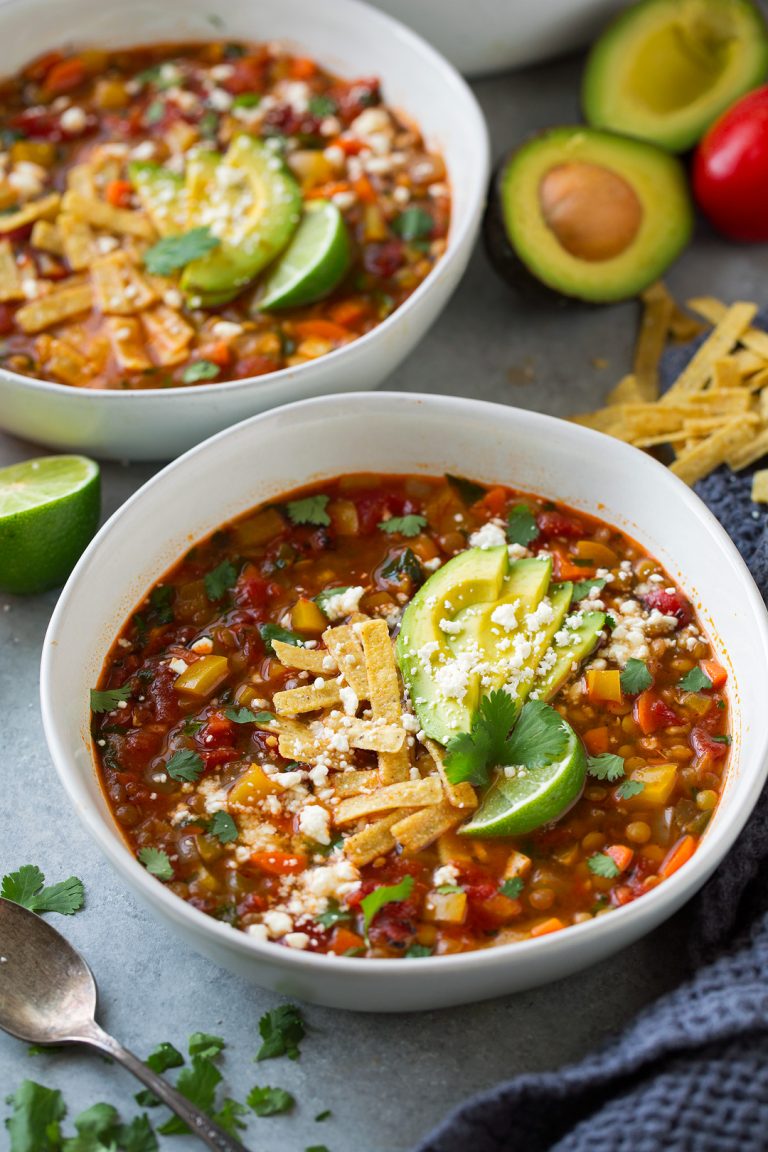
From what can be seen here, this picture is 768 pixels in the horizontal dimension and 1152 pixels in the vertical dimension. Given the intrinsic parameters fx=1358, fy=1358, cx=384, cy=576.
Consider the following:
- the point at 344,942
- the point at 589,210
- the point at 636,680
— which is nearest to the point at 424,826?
the point at 344,942

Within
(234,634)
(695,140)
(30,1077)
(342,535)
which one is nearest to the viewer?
(30,1077)

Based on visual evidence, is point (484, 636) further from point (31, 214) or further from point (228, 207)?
point (31, 214)

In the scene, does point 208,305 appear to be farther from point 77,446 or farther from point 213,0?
point 213,0

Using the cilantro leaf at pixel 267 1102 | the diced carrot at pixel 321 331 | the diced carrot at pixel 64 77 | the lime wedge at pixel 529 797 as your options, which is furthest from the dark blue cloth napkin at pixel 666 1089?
the diced carrot at pixel 64 77

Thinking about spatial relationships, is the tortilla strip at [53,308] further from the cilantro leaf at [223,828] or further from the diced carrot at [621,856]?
the diced carrot at [621,856]

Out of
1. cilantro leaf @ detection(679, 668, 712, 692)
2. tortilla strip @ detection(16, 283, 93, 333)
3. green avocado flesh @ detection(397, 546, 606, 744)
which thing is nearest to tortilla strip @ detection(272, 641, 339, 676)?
green avocado flesh @ detection(397, 546, 606, 744)

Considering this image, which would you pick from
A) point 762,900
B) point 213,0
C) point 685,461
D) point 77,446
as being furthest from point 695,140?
point 762,900
